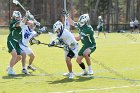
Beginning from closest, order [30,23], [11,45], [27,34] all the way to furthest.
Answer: [11,45] → [30,23] → [27,34]

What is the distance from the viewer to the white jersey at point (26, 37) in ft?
53.1

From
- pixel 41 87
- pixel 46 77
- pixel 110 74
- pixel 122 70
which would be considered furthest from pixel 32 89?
pixel 122 70

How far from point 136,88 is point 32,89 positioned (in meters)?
2.83

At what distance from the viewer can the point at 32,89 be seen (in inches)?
486

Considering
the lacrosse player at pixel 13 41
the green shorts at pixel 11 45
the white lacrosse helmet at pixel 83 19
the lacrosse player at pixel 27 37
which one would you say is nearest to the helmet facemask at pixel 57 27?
the white lacrosse helmet at pixel 83 19

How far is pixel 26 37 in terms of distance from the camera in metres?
16.7

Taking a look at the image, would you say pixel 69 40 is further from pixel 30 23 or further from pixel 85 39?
pixel 30 23

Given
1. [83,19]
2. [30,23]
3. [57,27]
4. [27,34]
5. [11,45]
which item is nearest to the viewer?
[57,27]

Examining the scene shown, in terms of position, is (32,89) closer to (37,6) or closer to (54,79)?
(54,79)

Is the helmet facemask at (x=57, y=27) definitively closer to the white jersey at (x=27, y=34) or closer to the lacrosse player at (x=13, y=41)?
the lacrosse player at (x=13, y=41)

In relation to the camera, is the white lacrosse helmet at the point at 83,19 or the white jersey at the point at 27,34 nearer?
the white lacrosse helmet at the point at 83,19

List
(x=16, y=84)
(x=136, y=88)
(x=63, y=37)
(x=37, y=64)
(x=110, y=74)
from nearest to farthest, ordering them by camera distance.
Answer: (x=136, y=88) < (x=16, y=84) < (x=63, y=37) < (x=110, y=74) < (x=37, y=64)

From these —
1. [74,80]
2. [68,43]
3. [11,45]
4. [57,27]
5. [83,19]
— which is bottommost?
[74,80]

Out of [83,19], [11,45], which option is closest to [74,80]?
[83,19]
